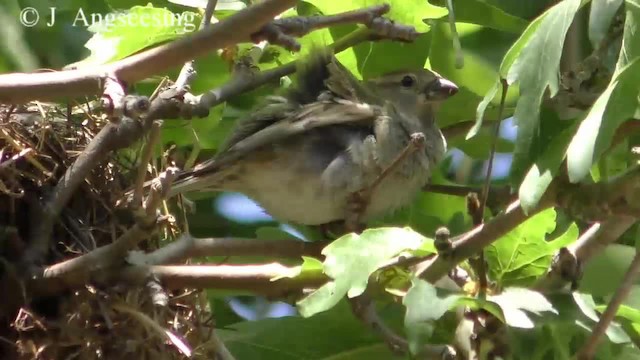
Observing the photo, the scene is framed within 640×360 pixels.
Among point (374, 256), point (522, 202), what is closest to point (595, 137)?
point (522, 202)

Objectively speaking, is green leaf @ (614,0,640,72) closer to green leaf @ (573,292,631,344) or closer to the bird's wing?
green leaf @ (573,292,631,344)

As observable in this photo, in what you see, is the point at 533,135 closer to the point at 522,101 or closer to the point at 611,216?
the point at 522,101

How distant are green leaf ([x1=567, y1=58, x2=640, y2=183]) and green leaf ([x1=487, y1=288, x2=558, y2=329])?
0.30 m

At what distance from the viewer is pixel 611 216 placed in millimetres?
1503

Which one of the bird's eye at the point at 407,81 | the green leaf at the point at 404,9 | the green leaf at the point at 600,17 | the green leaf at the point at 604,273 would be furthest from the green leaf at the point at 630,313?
the bird's eye at the point at 407,81

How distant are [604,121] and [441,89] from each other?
1.22 metres

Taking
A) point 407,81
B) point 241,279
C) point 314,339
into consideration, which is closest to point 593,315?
point 241,279

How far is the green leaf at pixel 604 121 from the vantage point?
4.39ft

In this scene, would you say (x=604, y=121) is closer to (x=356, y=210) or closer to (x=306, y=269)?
(x=306, y=269)

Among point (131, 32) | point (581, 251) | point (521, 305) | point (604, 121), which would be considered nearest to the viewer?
point (604, 121)

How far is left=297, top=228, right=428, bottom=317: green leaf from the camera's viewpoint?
153 centimetres

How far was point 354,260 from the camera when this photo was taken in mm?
1558

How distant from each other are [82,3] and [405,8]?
742 mm

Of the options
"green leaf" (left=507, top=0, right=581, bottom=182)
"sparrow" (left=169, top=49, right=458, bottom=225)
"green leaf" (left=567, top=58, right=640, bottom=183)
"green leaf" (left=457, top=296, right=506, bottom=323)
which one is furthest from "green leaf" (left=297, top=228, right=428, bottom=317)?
"sparrow" (left=169, top=49, right=458, bottom=225)
